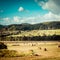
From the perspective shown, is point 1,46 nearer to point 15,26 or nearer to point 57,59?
point 57,59

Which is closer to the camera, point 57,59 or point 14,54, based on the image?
point 57,59

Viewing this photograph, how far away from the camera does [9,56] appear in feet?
63.3

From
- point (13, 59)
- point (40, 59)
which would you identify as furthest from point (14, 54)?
point (40, 59)

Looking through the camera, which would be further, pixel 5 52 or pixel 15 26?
pixel 15 26

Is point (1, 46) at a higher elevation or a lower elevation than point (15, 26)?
lower

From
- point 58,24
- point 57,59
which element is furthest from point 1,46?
point 58,24

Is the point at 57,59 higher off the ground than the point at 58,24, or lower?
lower

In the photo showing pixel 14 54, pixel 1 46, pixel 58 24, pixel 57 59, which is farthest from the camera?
pixel 58 24

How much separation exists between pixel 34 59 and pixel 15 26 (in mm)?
113060

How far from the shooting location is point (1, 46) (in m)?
24.2

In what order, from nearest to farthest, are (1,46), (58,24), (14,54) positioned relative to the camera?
(14,54) < (1,46) < (58,24)

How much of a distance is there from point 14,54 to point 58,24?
324 feet

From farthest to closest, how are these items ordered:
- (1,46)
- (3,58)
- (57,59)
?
(1,46) → (3,58) → (57,59)

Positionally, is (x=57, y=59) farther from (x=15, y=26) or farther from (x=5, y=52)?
(x=15, y=26)
